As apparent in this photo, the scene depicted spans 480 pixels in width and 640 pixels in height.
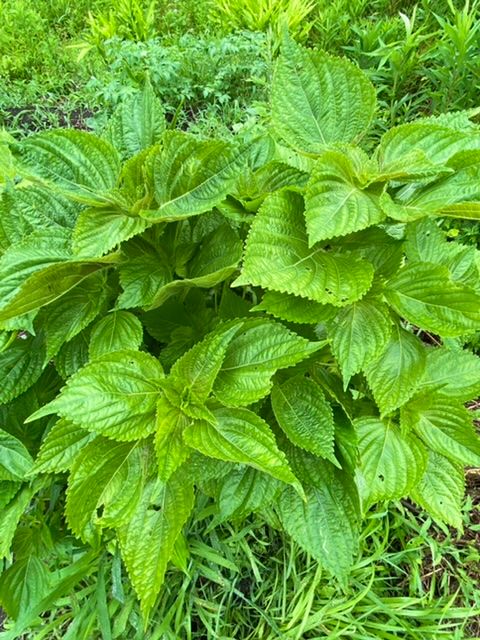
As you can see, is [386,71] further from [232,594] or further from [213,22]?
[232,594]

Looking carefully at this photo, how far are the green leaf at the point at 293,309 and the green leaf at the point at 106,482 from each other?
34 centimetres

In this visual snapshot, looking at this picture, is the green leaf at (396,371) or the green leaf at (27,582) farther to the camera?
the green leaf at (27,582)

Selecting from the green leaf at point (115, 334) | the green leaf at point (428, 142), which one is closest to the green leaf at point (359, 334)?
→ the green leaf at point (428, 142)

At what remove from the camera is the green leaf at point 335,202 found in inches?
32.9

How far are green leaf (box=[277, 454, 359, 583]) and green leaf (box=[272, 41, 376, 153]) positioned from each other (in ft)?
1.95

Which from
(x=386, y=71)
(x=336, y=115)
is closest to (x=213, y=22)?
(x=386, y=71)

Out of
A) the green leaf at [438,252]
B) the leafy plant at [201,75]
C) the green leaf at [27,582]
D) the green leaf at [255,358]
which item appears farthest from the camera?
the leafy plant at [201,75]

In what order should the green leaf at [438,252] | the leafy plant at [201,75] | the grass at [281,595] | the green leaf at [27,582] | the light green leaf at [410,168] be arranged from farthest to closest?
the leafy plant at [201,75] → the grass at [281,595] → the green leaf at [27,582] → the green leaf at [438,252] → the light green leaf at [410,168]

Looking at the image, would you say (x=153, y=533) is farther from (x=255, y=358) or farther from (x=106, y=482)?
(x=255, y=358)

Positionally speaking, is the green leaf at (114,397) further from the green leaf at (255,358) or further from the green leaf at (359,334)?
the green leaf at (359,334)

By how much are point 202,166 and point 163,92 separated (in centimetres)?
240

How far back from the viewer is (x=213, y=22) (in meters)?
3.71

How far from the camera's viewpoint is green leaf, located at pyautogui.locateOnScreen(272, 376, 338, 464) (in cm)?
98

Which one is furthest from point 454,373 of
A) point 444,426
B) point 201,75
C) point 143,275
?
point 201,75
